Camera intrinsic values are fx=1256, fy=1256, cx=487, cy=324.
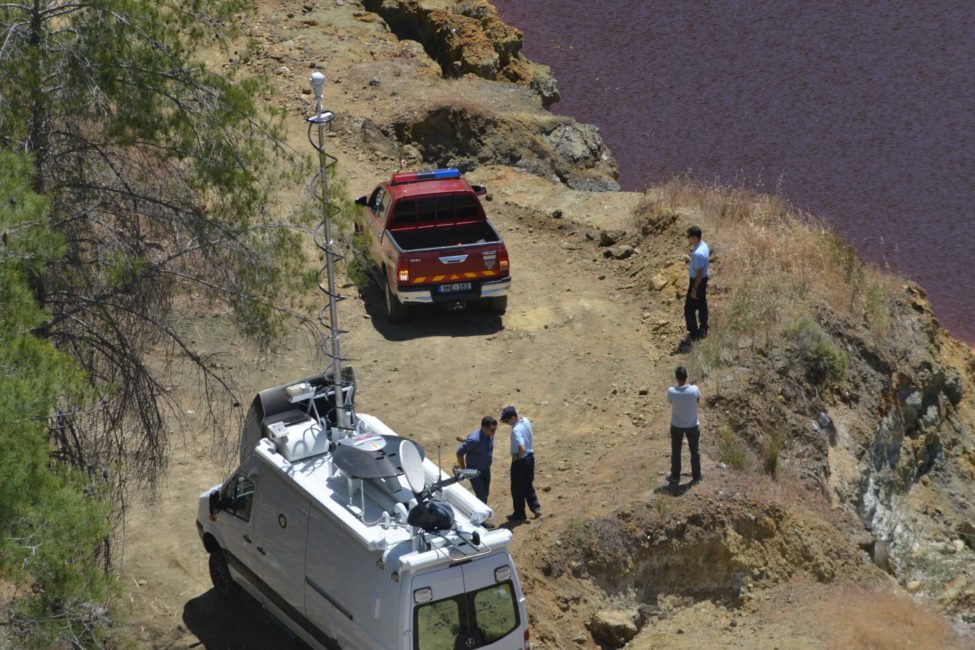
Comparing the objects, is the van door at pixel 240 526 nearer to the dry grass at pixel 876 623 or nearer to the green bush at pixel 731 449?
the green bush at pixel 731 449

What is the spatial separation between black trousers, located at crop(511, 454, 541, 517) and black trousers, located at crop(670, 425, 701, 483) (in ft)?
5.28

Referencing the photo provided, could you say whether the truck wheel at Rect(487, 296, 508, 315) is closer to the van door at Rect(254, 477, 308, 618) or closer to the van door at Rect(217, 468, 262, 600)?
the van door at Rect(217, 468, 262, 600)

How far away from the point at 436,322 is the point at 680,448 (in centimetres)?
693

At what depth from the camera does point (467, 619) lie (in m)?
10.6

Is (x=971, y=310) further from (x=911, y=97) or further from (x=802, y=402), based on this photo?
(x=802, y=402)

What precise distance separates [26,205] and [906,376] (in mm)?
14233

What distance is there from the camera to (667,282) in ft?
67.4

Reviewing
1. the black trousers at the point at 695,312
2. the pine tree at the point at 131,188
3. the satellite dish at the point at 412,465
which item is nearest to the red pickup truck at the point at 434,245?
the black trousers at the point at 695,312

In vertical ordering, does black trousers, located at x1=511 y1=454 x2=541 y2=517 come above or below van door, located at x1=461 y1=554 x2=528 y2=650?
below

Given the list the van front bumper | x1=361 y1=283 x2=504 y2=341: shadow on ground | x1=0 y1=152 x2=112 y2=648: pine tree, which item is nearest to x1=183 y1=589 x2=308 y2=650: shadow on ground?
x1=0 y1=152 x2=112 y2=648: pine tree

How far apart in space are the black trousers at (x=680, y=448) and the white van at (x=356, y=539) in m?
3.44

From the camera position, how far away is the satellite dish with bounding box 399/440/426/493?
11016 mm

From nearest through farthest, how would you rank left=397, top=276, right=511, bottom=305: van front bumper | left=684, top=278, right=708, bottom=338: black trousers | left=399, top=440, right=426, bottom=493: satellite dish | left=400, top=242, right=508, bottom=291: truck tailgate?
1. left=399, top=440, right=426, bottom=493: satellite dish
2. left=684, top=278, right=708, bottom=338: black trousers
3. left=400, top=242, right=508, bottom=291: truck tailgate
4. left=397, top=276, right=511, bottom=305: van front bumper

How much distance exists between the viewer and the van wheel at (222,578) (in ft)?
44.7
